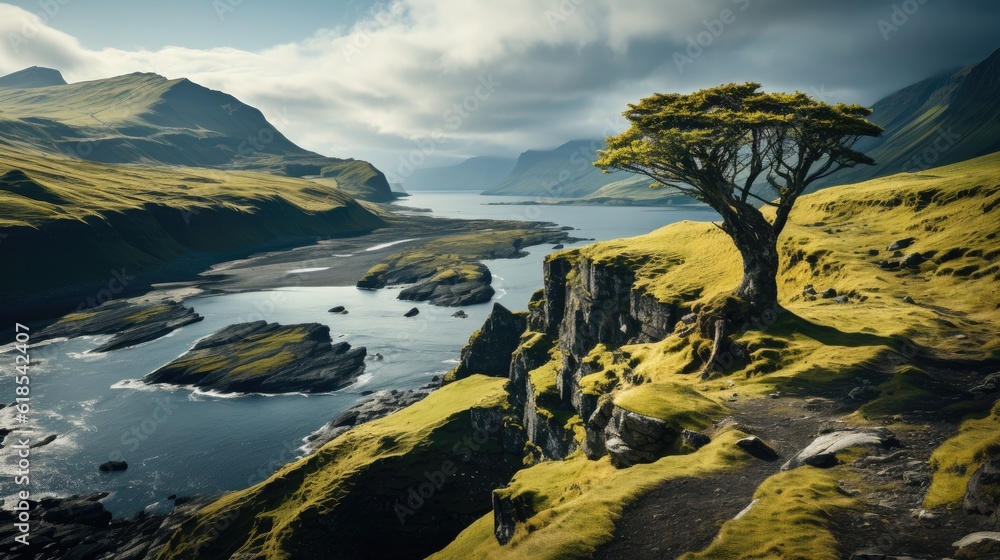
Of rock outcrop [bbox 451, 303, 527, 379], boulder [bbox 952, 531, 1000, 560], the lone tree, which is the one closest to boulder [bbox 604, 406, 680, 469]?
boulder [bbox 952, 531, 1000, 560]

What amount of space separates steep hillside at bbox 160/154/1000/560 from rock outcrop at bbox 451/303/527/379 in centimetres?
1267

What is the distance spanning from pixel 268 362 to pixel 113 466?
121 ft

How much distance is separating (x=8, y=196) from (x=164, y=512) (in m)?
182

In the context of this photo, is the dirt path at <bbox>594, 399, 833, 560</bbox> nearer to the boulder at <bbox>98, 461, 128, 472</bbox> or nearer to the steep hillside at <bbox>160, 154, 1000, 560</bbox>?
the steep hillside at <bbox>160, 154, 1000, 560</bbox>

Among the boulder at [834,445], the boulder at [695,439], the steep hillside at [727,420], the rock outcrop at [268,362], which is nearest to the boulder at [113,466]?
the steep hillside at [727,420]

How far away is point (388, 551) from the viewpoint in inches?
2034

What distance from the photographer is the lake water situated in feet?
219

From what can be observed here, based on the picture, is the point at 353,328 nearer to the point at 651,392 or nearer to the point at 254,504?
the point at 254,504

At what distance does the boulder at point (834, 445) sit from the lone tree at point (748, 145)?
45.6ft

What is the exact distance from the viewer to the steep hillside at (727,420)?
57.1 feet

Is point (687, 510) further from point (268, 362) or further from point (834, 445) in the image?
point (268, 362)

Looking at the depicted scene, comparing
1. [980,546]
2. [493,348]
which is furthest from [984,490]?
Answer: [493,348]

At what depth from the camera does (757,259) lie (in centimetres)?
3650

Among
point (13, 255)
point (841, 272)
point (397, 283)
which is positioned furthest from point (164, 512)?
point (13, 255)
